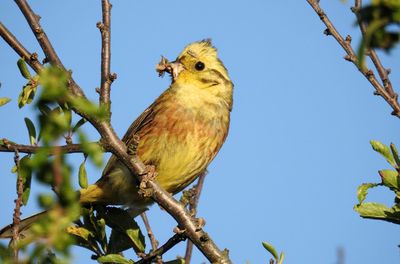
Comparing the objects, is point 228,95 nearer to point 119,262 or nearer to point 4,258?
point 119,262

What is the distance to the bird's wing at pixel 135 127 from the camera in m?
5.42

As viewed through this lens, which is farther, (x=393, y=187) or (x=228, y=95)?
(x=228, y=95)

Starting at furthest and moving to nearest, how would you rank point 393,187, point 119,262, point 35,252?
point 119,262
point 393,187
point 35,252

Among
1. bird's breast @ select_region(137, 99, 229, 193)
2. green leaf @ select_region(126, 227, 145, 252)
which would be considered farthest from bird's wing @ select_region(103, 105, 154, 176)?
green leaf @ select_region(126, 227, 145, 252)

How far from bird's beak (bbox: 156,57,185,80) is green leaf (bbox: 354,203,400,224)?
9.91 feet

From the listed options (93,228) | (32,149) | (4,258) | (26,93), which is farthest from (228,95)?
(4,258)

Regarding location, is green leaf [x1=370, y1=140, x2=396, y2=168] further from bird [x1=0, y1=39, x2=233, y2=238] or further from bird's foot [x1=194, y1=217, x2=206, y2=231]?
bird [x1=0, y1=39, x2=233, y2=238]

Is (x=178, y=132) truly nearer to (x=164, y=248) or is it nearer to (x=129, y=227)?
(x=129, y=227)

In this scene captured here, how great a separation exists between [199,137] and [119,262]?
2.01m

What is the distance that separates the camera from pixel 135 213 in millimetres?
5422

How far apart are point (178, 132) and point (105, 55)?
6.21 ft

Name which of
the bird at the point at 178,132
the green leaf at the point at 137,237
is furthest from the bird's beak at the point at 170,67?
the green leaf at the point at 137,237

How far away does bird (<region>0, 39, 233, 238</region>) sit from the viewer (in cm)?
525

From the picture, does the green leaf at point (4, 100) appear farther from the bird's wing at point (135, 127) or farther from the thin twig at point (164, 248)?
the bird's wing at point (135, 127)
